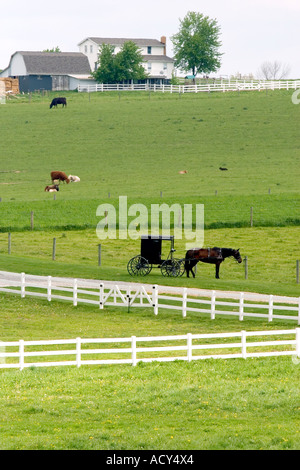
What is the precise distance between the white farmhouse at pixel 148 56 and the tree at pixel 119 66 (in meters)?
8.31

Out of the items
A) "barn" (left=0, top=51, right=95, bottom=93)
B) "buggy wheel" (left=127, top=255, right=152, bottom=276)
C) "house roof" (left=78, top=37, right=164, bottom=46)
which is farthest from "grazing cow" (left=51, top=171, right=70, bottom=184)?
"house roof" (left=78, top=37, right=164, bottom=46)

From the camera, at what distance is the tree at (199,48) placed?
439 ft

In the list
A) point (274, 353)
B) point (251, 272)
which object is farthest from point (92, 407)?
point (251, 272)

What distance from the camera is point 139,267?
38.1 metres

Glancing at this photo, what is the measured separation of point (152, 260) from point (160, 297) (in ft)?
20.4

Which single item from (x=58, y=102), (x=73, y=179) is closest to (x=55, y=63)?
(x=58, y=102)

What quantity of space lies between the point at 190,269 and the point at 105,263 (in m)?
6.53

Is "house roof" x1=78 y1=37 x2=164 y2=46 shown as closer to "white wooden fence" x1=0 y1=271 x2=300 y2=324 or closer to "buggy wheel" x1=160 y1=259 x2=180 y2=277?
"buggy wheel" x1=160 y1=259 x2=180 y2=277

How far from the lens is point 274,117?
294 feet

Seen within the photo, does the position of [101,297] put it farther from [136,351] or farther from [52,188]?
[52,188]

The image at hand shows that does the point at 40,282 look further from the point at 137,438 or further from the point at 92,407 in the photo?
the point at 137,438

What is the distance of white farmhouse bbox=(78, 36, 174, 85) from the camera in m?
130

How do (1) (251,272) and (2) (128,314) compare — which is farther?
(1) (251,272)

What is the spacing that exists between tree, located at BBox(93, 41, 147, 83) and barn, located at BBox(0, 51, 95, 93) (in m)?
3.47
